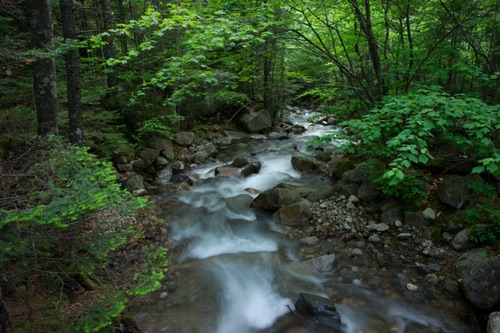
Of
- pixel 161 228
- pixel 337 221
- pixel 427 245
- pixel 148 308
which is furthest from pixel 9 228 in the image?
pixel 427 245

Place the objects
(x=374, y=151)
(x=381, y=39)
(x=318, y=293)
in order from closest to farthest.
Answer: (x=318, y=293) < (x=374, y=151) < (x=381, y=39)

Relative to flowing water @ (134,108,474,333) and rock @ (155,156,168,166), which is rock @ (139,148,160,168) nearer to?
rock @ (155,156,168,166)

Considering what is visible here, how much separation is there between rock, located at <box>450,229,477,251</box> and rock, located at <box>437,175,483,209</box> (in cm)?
71

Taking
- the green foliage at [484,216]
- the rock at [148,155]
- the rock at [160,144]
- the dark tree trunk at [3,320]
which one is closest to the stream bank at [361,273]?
the green foliage at [484,216]

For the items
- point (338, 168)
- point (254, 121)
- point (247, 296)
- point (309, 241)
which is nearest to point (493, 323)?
point (309, 241)

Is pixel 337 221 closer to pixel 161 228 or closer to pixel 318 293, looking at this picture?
pixel 318 293

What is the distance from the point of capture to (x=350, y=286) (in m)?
4.93

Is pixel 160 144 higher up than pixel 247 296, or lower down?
higher up

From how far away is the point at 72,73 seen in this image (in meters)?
6.00

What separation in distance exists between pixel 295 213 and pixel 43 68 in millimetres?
5919

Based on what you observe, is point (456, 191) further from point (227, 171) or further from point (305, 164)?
point (227, 171)

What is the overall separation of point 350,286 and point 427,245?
6.24 ft

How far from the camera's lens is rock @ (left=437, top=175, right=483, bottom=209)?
570 cm

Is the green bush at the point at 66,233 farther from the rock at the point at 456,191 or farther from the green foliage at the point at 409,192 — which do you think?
the rock at the point at 456,191
